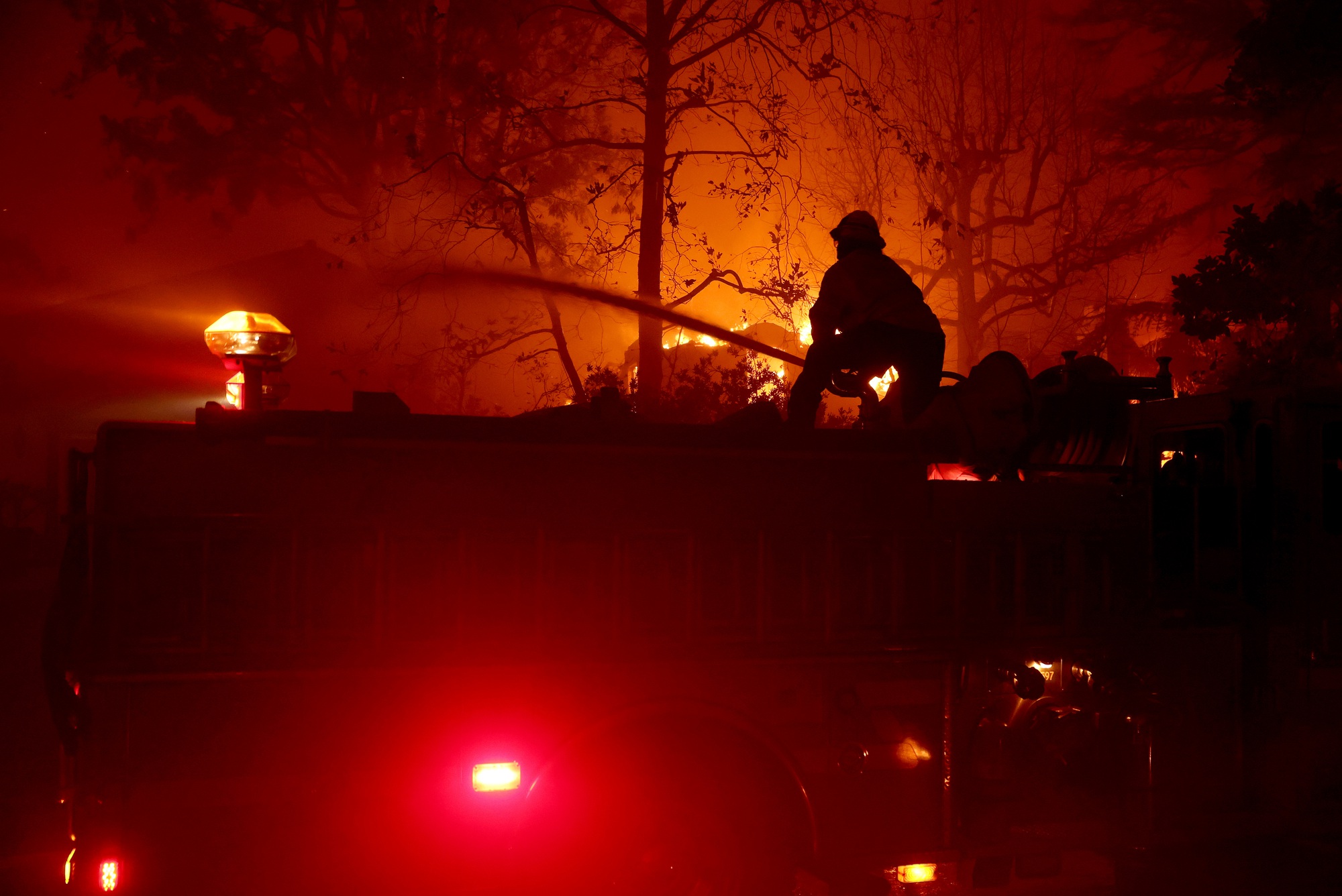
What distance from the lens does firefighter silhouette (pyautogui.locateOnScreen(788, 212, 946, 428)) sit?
498cm

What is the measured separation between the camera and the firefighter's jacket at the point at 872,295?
16.3 feet

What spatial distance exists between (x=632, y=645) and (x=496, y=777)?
0.67m

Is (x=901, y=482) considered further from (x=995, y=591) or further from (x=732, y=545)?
(x=732, y=545)

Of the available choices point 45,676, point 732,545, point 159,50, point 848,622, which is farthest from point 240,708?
point 159,50

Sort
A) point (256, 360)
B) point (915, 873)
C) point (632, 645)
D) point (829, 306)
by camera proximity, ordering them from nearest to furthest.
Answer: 1. point (632, 645)
2. point (256, 360)
3. point (915, 873)
4. point (829, 306)

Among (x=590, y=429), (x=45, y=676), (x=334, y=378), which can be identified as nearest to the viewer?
(x=45, y=676)

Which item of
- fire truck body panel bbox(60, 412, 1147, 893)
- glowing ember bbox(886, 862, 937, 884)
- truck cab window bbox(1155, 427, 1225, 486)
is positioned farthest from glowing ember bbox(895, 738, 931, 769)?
truck cab window bbox(1155, 427, 1225, 486)

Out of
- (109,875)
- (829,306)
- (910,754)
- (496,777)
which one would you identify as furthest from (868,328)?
(109,875)

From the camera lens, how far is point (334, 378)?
19844 mm

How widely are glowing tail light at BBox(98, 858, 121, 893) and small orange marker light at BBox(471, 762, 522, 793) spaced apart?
1146 millimetres

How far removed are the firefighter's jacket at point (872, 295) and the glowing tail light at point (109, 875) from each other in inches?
147

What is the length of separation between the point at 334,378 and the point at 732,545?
1740cm

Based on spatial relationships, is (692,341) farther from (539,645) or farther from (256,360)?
(539,645)

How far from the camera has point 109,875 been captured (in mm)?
3283
